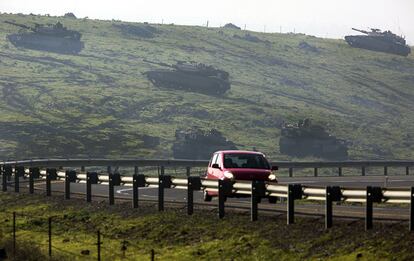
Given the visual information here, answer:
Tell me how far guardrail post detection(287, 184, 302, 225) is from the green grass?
0.66 ft

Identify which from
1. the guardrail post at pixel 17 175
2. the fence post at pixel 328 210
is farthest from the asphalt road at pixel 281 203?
the guardrail post at pixel 17 175

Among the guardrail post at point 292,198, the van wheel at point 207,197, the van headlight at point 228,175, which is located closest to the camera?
the guardrail post at point 292,198

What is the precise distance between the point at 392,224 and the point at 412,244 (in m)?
2.01

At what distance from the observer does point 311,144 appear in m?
104

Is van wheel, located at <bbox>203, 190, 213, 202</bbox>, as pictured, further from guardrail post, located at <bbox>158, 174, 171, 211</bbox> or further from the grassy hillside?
the grassy hillside

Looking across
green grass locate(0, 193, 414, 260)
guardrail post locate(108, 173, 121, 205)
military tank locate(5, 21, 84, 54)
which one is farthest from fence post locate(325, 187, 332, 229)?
military tank locate(5, 21, 84, 54)

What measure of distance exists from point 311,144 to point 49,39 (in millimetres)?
80257

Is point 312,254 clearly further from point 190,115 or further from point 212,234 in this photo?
point 190,115

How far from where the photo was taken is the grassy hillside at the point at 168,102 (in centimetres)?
10981

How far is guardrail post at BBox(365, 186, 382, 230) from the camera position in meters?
21.2

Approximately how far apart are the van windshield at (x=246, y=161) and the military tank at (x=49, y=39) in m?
144

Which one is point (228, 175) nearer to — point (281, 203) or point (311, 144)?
point (281, 203)

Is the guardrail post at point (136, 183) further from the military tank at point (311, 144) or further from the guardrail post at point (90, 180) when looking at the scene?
the military tank at point (311, 144)

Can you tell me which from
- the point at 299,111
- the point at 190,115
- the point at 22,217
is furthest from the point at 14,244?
the point at 299,111
